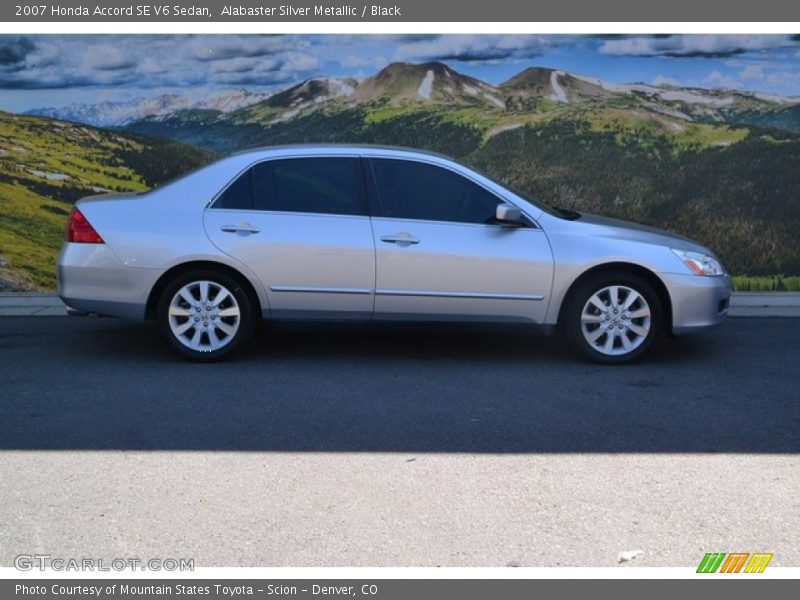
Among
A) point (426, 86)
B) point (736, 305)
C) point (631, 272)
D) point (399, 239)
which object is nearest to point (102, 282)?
point (399, 239)

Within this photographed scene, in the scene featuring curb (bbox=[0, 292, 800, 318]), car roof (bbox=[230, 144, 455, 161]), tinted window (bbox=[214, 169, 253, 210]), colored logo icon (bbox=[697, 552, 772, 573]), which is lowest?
colored logo icon (bbox=[697, 552, 772, 573])

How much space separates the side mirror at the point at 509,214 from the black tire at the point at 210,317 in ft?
6.01

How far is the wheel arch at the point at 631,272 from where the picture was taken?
7.49m

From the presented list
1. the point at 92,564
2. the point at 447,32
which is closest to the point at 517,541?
the point at 92,564

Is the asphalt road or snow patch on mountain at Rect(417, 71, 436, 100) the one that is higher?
snow patch on mountain at Rect(417, 71, 436, 100)

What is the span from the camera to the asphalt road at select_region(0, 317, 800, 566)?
14.8 feet

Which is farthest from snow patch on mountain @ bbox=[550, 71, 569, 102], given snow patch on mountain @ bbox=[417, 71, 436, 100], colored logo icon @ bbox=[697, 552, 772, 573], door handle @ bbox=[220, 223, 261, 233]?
colored logo icon @ bbox=[697, 552, 772, 573]

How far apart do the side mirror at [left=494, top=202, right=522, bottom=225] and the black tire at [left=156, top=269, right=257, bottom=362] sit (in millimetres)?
1832

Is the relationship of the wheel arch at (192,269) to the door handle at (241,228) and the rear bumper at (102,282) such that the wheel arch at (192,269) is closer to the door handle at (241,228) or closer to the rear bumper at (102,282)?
the rear bumper at (102,282)

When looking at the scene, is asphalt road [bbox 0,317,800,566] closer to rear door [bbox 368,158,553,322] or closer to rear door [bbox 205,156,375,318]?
rear door [bbox 368,158,553,322]

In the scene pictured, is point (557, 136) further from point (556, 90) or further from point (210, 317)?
point (210, 317)

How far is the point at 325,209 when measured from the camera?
748 centimetres

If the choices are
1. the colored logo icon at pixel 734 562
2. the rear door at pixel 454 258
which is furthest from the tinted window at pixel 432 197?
the colored logo icon at pixel 734 562

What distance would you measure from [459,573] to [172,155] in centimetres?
761
